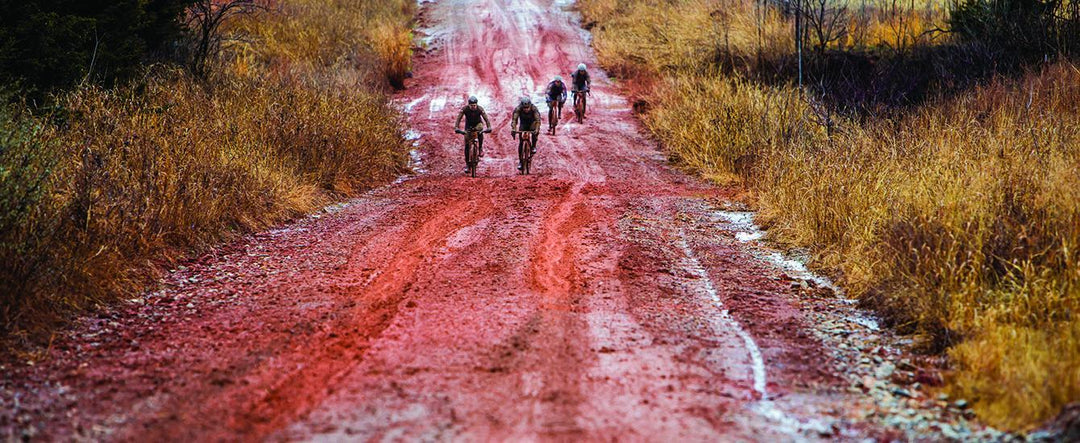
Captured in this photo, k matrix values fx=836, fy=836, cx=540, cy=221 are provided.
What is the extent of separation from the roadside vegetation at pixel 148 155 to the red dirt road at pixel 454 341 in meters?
0.43

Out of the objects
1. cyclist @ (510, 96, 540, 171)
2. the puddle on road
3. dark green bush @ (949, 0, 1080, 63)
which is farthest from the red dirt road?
dark green bush @ (949, 0, 1080, 63)

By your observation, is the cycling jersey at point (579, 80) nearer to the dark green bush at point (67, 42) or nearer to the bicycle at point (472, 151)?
the bicycle at point (472, 151)

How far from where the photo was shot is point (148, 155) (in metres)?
8.84

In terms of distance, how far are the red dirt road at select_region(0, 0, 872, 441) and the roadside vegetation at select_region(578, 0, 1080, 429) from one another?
834 millimetres

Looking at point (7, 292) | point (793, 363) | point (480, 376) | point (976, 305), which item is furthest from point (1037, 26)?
point (7, 292)

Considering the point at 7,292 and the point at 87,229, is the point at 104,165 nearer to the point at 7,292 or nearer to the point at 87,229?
the point at 87,229

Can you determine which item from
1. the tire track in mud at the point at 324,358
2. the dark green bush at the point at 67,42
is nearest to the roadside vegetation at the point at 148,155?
the dark green bush at the point at 67,42

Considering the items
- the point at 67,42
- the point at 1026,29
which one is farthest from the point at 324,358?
the point at 1026,29

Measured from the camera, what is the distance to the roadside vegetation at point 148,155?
6457mm

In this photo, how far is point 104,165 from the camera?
26.3 ft

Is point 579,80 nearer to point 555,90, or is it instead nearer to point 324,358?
point 555,90

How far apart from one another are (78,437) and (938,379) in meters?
5.04

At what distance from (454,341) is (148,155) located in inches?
193

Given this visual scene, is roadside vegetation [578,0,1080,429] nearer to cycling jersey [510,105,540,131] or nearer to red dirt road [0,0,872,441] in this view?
red dirt road [0,0,872,441]
